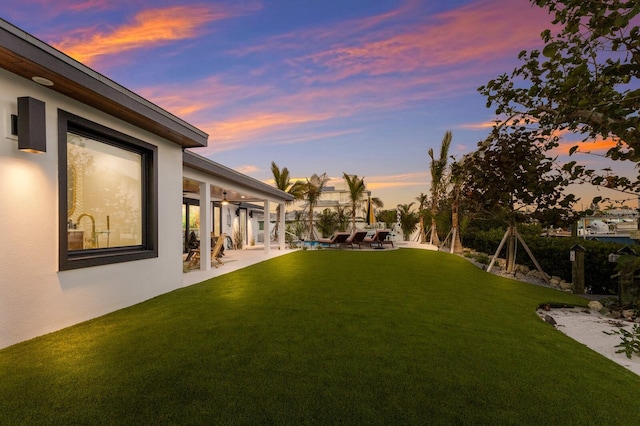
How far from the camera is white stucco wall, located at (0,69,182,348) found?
3.98 m

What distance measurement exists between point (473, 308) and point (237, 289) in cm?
504

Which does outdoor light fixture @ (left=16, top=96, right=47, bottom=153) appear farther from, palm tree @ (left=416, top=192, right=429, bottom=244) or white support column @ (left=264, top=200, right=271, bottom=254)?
palm tree @ (left=416, top=192, right=429, bottom=244)

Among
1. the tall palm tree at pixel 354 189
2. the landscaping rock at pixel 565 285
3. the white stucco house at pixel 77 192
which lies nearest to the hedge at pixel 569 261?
the landscaping rock at pixel 565 285

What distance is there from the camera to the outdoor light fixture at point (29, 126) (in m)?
4.05

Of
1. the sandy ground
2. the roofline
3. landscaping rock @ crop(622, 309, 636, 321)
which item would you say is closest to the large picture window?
the roofline

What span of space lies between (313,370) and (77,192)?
5.17 meters

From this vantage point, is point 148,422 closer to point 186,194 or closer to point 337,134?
point 186,194

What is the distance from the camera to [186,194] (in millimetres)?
16547

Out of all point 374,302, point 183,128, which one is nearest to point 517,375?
point 374,302

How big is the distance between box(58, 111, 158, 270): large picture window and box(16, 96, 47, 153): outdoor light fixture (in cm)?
52

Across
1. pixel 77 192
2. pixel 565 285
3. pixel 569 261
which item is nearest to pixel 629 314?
pixel 565 285

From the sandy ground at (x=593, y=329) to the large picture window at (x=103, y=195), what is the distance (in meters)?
7.60

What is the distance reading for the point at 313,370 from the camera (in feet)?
10.9

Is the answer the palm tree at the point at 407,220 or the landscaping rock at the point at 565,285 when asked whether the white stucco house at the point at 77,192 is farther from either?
the palm tree at the point at 407,220
